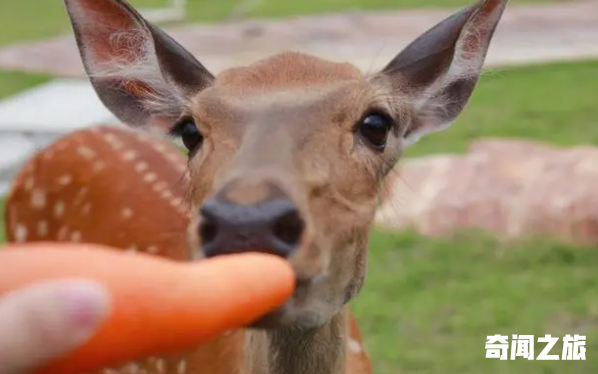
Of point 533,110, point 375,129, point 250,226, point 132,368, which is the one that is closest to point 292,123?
point 375,129

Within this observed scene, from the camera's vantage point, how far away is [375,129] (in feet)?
9.07

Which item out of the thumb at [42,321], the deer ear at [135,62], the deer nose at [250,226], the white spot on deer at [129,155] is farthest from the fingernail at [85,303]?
the white spot on deer at [129,155]

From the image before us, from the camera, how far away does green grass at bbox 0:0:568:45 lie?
16.5 metres

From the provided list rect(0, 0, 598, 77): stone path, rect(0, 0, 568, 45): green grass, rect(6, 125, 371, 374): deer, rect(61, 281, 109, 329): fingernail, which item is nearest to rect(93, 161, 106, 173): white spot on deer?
rect(6, 125, 371, 374): deer

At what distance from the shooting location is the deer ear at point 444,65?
313 cm

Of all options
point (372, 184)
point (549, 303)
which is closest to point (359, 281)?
point (372, 184)

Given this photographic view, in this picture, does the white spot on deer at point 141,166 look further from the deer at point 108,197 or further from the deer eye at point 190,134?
the deer eye at point 190,134

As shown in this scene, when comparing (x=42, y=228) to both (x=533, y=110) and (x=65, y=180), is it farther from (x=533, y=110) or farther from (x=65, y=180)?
(x=533, y=110)

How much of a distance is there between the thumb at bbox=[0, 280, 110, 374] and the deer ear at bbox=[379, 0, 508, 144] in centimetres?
196

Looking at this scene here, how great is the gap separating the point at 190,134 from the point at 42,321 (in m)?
1.64

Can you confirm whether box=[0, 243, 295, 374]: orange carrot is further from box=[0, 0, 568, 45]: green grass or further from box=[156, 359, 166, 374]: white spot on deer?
box=[0, 0, 568, 45]: green grass

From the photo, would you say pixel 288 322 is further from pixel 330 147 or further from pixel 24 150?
pixel 24 150

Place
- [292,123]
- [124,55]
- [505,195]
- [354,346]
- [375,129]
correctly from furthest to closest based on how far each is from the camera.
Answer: [505,195]
[354,346]
[124,55]
[375,129]
[292,123]

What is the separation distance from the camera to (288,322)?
2.32 metres
